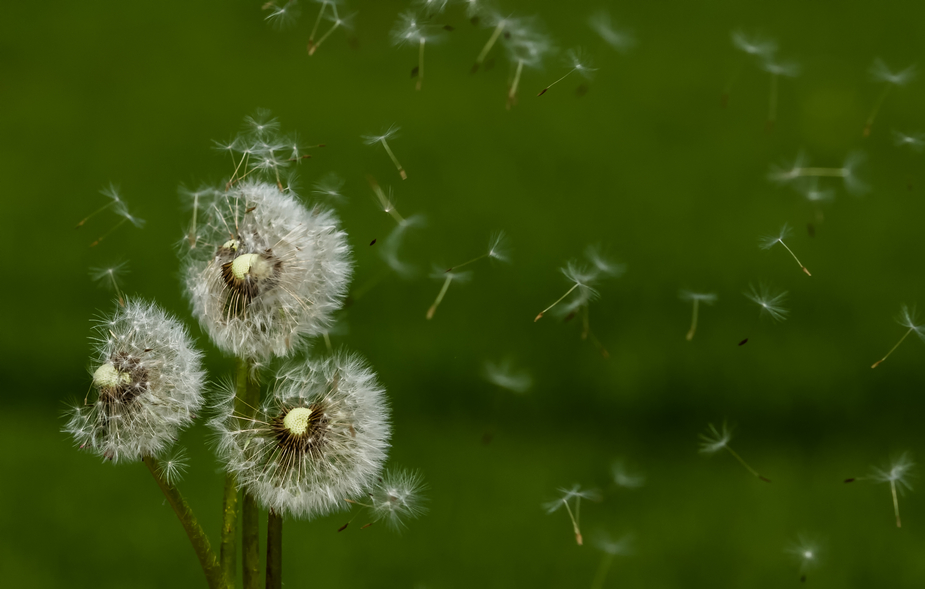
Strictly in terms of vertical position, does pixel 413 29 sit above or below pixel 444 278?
above

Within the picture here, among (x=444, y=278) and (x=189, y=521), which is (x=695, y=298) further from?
(x=189, y=521)

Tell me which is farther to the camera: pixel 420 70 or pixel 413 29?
pixel 420 70

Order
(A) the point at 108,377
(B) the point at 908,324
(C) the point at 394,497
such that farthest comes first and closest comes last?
(B) the point at 908,324 → (C) the point at 394,497 → (A) the point at 108,377

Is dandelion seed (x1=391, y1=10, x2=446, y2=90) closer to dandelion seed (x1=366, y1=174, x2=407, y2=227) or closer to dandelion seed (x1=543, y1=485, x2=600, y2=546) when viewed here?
dandelion seed (x1=366, y1=174, x2=407, y2=227)

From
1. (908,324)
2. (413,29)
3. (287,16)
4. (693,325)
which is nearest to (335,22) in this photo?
(287,16)

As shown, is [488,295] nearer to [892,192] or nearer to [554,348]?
[554,348]

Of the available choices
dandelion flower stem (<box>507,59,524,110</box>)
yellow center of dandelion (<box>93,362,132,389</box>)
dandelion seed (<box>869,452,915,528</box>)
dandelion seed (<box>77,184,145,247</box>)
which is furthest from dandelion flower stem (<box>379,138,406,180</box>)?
dandelion seed (<box>869,452,915,528</box>)
